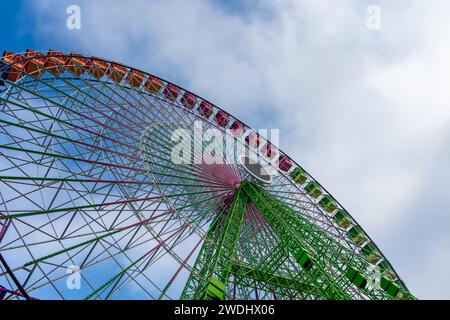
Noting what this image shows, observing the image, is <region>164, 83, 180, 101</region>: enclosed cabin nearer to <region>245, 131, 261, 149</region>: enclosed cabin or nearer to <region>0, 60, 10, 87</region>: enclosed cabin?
<region>245, 131, 261, 149</region>: enclosed cabin

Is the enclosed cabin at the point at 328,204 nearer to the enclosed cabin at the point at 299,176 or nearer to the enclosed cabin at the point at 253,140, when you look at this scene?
the enclosed cabin at the point at 299,176

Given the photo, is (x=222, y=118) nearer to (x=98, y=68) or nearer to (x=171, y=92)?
(x=171, y=92)

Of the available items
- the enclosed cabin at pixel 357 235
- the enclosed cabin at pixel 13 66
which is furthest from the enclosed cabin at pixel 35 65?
the enclosed cabin at pixel 357 235

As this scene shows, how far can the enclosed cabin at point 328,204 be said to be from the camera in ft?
82.4

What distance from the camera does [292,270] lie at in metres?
18.0

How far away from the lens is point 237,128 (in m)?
24.6

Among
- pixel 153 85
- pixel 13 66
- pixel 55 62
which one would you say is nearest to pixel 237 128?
pixel 153 85

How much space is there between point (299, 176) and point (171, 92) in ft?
33.2

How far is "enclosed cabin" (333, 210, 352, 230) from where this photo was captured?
2512 centimetres

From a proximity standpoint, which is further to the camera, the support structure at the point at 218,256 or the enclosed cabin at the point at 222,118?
the enclosed cabin at the point at 222,118

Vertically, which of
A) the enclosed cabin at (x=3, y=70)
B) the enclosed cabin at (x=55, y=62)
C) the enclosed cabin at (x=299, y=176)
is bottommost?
the enclosed cabin at (x=299, y=176)

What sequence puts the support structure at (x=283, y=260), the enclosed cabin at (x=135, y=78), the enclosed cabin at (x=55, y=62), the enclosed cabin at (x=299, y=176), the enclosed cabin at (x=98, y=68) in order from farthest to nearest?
the enclosed cabin at (x=299, y=176) → the enclosed cabin at (x=135, y=78) → the enclosed cabin at (x=98, y=68) → the enclosed cabin at (x=55, y=62) → the support structure at (x=283, y=260)

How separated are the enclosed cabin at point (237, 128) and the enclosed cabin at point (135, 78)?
655cm

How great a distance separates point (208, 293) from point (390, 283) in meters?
8.77
